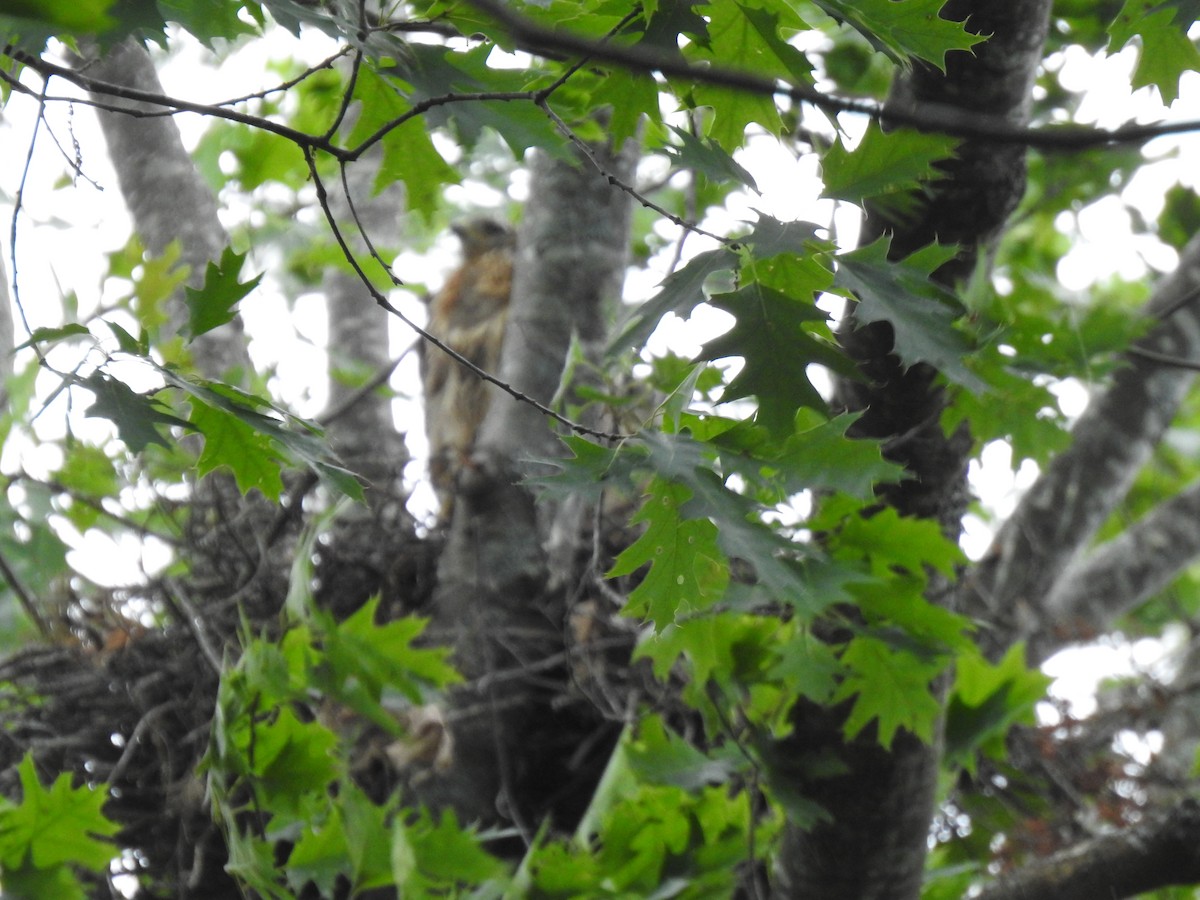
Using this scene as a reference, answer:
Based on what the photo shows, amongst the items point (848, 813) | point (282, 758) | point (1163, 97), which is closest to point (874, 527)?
point (848, 813)

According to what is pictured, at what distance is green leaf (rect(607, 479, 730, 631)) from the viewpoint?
3.80ft

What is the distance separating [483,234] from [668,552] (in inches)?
129

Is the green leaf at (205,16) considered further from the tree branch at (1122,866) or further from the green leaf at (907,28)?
the tree branch at (1122,866)

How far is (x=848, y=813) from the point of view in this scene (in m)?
1.74

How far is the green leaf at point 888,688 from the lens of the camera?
1.60 meters

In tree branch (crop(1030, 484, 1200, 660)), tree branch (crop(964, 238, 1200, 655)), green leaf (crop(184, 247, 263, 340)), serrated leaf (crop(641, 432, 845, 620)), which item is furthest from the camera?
tree branch (crop(1030, 484, 1200, 660))

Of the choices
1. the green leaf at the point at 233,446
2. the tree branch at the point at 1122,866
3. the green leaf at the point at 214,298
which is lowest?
the tree branch at the point at 1122,866

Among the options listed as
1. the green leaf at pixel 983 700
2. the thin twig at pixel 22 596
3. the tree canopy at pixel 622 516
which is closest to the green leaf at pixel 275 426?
the tree canopy at pixel 622 516

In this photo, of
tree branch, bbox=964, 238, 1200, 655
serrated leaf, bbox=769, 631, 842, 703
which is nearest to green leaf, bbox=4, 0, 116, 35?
serrated leaf, bbox=769, 631, 842, 703

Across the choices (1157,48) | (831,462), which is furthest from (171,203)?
(1157,48)

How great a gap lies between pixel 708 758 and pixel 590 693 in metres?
0.39

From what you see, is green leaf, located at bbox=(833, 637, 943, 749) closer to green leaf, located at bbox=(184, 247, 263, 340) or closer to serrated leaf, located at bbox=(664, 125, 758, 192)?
serrated leaf, located at bbox=(664, 125, 758, 192)

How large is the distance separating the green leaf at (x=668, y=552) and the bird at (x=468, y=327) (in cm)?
222

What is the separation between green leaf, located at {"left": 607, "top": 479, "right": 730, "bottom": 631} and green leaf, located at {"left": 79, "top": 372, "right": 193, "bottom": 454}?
0.47 meters
